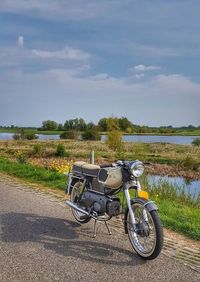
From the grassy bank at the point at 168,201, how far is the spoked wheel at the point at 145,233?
120 centimetres

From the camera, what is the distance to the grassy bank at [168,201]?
6.36 m

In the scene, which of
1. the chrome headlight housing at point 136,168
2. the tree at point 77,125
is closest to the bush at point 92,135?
the tree at point 77,125

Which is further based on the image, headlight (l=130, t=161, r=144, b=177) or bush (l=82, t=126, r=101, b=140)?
bush (l=82, t=126, r=101, b=140)

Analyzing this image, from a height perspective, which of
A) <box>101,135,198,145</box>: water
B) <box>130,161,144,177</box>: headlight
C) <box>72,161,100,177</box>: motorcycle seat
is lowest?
<box>101,135,198,145</box>: water

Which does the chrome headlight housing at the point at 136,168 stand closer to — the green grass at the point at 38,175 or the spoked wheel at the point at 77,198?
the spoked wheel at the point at 77,198

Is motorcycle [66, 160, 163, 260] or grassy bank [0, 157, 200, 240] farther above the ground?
motorcycle [66, 160, 163, 260]

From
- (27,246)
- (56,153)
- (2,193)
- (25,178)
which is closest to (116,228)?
(27,246)

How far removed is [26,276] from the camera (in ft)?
13.6

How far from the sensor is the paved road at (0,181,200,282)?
13.8 feet

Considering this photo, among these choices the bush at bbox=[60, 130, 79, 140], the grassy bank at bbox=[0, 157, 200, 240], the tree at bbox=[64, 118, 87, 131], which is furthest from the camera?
the tree at bbox=[64, 118, 87, 131]

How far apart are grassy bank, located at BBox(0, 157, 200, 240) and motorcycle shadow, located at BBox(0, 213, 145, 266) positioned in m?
1.32

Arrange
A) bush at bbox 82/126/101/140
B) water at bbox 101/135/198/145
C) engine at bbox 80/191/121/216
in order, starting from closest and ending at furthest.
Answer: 1. engine at bbox 80/191/121/216
2. water at bbox 101/135/198/145
3. bush at bbox 82/126/101/140

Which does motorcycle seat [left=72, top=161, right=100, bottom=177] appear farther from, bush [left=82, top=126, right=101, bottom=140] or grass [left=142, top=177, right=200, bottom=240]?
bush [left=82, top=126, right=101, bottom=140]

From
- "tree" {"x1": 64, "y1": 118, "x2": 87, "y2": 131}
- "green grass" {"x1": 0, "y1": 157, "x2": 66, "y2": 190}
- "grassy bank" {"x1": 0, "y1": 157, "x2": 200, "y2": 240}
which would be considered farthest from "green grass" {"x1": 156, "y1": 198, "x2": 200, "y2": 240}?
"tree" {"x1": 64, "y1": 118, "x2": 87, "y2": 131}
